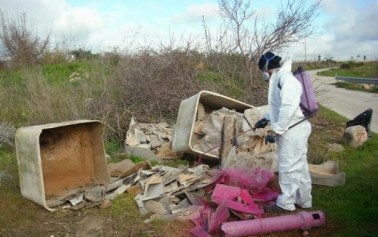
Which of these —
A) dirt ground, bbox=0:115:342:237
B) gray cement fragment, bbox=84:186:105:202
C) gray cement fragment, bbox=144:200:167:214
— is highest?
gray cement fragment, bbox=84:186:105:202

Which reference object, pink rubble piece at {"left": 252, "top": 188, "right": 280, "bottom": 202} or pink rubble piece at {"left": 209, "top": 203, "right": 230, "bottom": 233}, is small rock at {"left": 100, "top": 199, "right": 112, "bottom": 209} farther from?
pink rubble piece at {"left": 252, "top": 188, "right": 280, "bottom": 202}

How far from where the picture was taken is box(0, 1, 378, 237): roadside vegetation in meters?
5.25

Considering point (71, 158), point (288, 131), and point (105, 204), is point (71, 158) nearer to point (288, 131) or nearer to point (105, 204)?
point (105, 204)

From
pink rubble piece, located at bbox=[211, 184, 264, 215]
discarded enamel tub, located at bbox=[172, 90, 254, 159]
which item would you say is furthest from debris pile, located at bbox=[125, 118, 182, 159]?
pink rubble piece, located at bbox=[211, 184, 264, 215]

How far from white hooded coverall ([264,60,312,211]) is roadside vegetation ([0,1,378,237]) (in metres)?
0.55

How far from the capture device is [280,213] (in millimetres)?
5305

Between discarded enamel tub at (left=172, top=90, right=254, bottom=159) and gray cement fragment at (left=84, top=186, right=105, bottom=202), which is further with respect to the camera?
discarded enamel tub at (left=172, top=90, right=254, bottom=159)

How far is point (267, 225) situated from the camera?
4.69 metres

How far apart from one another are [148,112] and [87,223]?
4999 mm

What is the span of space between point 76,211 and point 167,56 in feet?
21.9

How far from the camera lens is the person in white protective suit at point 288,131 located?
5.05m

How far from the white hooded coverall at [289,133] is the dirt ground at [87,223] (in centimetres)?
57

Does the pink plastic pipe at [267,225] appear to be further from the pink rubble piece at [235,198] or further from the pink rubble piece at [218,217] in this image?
the pink rubble piece at [235,198]

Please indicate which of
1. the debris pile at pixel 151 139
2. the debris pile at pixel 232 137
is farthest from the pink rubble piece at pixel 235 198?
the debris pile at pixel 151 139
